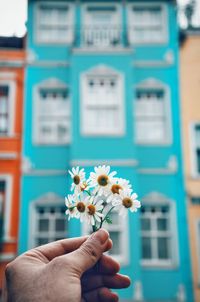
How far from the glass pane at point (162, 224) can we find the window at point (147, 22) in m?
3.98

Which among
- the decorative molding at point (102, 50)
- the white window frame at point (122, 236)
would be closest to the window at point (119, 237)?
the white window frame at point (122, 236)

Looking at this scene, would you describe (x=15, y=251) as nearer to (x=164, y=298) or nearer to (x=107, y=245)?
(x=164, y=298)

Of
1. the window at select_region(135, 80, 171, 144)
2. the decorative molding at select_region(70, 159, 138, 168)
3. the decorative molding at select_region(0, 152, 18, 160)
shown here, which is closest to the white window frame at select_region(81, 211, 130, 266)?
the decorative molding at select_region(70, 159, 138, 168)

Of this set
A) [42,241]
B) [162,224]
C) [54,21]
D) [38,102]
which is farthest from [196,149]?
[54,21]

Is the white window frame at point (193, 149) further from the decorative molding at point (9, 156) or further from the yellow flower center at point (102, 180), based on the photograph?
the yellow flower center at point (102, 180)

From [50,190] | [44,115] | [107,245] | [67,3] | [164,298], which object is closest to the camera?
[107,245]

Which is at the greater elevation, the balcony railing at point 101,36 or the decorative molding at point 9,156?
the balcony railing at point 101,36

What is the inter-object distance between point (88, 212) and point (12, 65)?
6857mm

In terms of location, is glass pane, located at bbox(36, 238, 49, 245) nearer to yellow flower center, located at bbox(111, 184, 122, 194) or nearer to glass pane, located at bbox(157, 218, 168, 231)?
glass pane, located at bbox(157, 218, 168, 231)

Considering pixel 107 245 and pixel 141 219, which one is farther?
pixel 141 219

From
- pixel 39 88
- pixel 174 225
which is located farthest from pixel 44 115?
pixel 174 225

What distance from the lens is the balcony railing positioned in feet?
25.9

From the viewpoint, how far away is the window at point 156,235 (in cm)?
695

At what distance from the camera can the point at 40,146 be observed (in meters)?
7.36
